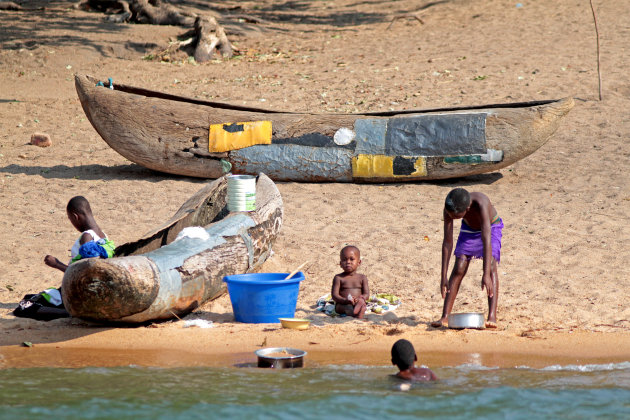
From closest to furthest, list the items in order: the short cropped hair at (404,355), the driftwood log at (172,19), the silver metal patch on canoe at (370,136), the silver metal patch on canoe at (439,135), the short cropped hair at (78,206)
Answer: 1. the short cropped hair at (404,355)
2. the short cropped hair at (78,206)
3. the silver metal patch on canoe at (439,135)
4. the silver metal patch on canoe at (370,136)
5. the driftwood log at (172,19)

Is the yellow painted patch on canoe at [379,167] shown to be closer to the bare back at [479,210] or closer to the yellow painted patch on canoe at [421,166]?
the yellow painted patch on canoe at [421,166]

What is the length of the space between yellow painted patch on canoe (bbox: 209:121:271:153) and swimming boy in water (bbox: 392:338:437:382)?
18.9 ft

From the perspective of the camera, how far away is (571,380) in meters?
5.19

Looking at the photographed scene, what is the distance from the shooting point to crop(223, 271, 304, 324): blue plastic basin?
6328 millimetres

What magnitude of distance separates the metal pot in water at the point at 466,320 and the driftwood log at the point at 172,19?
41.0 feet

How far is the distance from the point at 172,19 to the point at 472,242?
15329 mm

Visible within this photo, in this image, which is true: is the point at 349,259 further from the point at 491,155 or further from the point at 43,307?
the point at 491,155

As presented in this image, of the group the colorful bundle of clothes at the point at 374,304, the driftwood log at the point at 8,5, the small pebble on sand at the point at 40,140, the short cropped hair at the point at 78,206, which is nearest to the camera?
the short cropped hair at the point at 78,206

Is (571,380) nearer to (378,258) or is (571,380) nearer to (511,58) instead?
(378,258)

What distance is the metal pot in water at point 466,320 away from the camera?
20.3ft

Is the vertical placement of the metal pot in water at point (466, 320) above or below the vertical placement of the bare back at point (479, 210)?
below

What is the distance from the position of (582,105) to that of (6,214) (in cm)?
935

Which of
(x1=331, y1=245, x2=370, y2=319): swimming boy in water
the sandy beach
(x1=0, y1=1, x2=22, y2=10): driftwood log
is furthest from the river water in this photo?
(x1=0, y1=1, x2=22, y2=10): driftwood log

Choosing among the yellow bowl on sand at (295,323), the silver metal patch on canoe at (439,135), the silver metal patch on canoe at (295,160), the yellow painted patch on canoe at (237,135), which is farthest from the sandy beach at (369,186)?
the yellow painted patch on canoe at (237,135)
